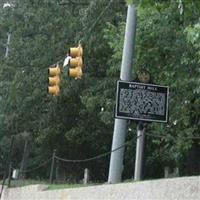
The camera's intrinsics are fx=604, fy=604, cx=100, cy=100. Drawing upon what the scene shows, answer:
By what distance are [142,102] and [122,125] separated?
248cm

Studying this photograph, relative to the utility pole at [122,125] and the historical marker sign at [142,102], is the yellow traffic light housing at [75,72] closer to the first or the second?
the utility pole at [122,125]

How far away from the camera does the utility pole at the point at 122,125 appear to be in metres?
14.7

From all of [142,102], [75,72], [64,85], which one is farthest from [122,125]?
[64,85]

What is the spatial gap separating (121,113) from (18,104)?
20208 millimetres

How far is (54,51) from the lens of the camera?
31562 mm

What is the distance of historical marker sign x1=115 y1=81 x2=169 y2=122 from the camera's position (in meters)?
12.5

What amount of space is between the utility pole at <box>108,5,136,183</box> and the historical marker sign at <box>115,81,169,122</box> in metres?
2.37

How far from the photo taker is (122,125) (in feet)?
49.2

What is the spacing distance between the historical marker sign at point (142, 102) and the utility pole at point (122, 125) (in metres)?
2.37

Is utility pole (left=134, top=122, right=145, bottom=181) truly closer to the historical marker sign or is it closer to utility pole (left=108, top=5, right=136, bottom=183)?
the historical marker sign

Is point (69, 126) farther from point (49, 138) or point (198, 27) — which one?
point (198, 27)

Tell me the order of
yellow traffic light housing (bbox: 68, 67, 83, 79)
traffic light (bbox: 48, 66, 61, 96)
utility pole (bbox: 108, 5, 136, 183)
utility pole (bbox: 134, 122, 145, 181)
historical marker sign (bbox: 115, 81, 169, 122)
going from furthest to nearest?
traffic light (bbox: 48, 66, 61, 96), yellow traffic light housing (bbox: 68, 67, 83, 79), utility pole (bbox: 108, 5, 136, 183), historical marker sign (bbox: 115, 81, 169, 122), utility pole (bbox: 134, 122, 145, 181)

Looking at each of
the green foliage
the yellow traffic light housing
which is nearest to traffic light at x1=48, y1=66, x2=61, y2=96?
the yellow traffic light housing

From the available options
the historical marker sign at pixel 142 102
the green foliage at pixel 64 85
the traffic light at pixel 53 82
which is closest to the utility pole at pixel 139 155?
the historical marker sign at pixel 142 102
